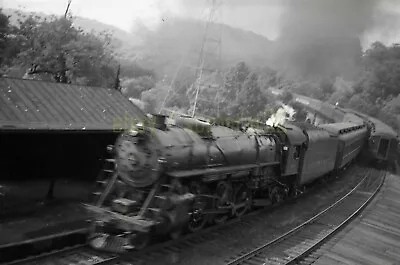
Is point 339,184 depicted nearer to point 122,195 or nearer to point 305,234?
point 305,234

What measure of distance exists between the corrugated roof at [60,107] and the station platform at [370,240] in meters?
5.95

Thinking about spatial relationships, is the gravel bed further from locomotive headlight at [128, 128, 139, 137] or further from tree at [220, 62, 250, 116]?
tree at [220, 62, 250, 116]

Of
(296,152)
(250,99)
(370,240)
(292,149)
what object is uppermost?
(250,99)

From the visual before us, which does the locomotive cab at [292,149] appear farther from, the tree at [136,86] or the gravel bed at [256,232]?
the tree at [136,86]

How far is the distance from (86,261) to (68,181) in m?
4.28

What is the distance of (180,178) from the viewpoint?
7906 mm

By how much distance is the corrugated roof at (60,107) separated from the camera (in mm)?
8547

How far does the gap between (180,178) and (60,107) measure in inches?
154

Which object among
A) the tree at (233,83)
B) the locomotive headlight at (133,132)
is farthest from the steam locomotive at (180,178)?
the tree at (233,83)

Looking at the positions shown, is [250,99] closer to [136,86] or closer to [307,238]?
[136,86]

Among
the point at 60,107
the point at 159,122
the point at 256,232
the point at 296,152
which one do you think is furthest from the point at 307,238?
the point at 60,107

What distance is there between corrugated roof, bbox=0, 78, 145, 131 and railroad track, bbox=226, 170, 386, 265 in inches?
175

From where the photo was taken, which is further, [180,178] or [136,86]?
[136,86]

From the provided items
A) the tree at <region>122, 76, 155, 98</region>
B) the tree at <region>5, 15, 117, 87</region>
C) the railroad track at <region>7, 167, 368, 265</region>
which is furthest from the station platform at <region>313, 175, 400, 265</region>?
the tree at <region>122, 76, 155, 98</region>
